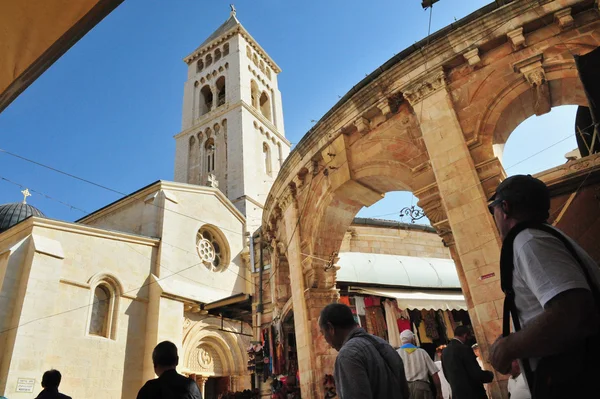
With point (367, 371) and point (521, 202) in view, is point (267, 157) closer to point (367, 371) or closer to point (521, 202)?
point (367, 371)

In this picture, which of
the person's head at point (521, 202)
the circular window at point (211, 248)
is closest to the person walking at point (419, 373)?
the person's head at point (521, 202)

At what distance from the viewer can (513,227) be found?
1.70m

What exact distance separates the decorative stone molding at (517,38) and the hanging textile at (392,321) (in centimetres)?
766

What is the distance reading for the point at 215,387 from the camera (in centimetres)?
2094

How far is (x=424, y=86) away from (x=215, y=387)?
19203 millimetres

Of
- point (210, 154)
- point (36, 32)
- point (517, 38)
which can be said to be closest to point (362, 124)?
point (517, 38)

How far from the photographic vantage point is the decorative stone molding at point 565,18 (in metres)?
6.72

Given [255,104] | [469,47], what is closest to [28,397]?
[469,47]

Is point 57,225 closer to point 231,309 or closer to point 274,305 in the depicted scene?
point 231,309

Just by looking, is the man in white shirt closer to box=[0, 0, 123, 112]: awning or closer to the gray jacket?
the gray jacket

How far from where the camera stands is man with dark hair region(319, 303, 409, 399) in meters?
2.45

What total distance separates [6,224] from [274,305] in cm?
2003

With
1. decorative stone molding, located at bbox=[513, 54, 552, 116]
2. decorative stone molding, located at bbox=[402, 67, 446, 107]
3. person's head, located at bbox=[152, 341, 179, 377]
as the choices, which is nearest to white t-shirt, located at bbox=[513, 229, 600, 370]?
person's head, located at bbox=[152, 341, 179, 377]

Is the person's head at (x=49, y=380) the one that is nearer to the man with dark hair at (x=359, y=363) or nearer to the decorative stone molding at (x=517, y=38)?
the man with dark hair at (x=359, y=363)
